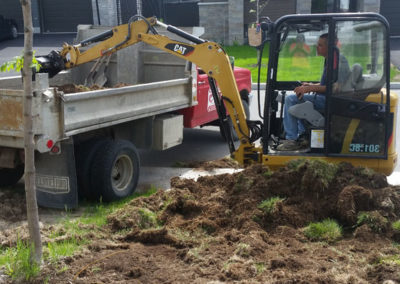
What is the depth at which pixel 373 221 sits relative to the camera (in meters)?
5.33

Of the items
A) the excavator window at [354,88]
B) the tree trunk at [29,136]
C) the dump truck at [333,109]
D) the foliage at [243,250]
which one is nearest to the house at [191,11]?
the dump truck at [333,109]

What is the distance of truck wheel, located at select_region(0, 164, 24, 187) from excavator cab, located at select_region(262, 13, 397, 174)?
10.5 ft

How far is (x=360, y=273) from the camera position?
445cm

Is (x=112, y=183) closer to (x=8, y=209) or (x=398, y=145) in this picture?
(x=8, y=209)

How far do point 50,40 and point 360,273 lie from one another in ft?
81.6

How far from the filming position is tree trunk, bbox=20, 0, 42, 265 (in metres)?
3.99

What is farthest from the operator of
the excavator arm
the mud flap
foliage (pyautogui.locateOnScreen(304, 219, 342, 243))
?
the mud flap

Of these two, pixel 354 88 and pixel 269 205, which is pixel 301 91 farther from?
pixel 269 205

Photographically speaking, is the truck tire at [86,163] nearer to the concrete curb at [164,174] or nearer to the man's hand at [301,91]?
the concrete curb at [164,174]

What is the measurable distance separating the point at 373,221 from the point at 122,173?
3.26 metres

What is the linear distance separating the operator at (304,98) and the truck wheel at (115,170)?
1904mm

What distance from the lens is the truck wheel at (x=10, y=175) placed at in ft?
23.1

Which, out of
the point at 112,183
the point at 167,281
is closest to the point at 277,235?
the point at 167,281

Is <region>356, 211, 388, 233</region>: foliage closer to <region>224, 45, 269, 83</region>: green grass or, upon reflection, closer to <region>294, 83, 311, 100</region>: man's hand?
<region>294, 83, 311, 100</region>: man's hand
